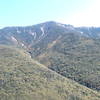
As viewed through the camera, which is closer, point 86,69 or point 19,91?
point 19,91

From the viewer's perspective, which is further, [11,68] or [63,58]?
[63,58]

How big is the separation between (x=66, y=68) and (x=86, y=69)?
15872 mm

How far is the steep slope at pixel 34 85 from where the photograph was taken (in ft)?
379

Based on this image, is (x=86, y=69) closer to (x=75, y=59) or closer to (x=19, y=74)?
(x=75, y=59)

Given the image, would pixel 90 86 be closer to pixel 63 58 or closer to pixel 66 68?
pixel 66 68

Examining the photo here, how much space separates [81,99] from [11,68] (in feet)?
175

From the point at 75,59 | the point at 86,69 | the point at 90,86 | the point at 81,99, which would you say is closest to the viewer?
the point at 81,99

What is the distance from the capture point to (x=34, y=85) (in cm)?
12588

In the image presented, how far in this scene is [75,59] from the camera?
18250 cm

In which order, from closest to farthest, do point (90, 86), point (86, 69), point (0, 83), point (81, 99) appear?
point (81, 99) → point (0, 83) → point (90, 86) → point (86, 69)

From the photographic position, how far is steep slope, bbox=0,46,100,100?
379 ft

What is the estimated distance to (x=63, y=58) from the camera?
628ft

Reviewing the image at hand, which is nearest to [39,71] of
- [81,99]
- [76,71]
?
[76,71]

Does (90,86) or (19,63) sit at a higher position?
(19,63)
